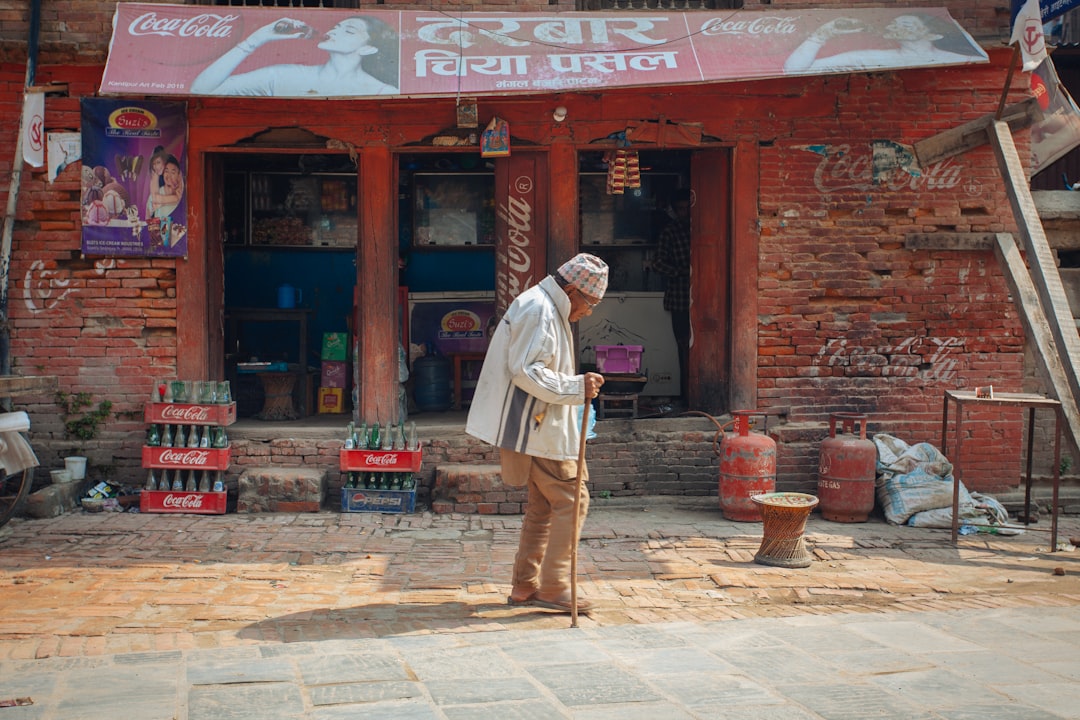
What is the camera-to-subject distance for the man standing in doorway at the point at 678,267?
36.2ft

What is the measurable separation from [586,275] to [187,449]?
4.56 metres

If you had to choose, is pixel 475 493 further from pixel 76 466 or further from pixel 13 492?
pixel 13 492

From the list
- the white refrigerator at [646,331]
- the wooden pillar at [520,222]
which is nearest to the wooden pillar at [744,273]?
the wooden pillar at [520,222]

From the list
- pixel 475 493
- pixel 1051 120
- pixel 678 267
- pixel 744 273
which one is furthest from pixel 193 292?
pixel 1051 120

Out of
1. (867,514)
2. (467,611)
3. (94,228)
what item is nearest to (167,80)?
(94,228)

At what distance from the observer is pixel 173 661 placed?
4828 millimetres

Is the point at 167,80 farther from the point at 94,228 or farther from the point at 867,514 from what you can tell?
the point at 867,514

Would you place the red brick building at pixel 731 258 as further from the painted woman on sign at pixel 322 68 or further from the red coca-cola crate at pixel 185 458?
the painted woman on sign at pixel 322 68

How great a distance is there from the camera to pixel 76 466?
8.80m

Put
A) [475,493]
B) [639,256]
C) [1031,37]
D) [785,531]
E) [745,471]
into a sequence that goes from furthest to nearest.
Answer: [639,256]
[475,493]
[745,471]
[1031,37]
[785,531]

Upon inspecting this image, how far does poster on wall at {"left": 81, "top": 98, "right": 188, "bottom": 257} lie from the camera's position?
8.91m

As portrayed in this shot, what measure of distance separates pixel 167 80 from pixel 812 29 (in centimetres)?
530

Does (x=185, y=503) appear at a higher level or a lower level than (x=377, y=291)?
lower

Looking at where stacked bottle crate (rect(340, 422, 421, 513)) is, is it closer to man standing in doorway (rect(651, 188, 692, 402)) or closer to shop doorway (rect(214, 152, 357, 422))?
shop doorway (rect(214, 152, 357, 422))
